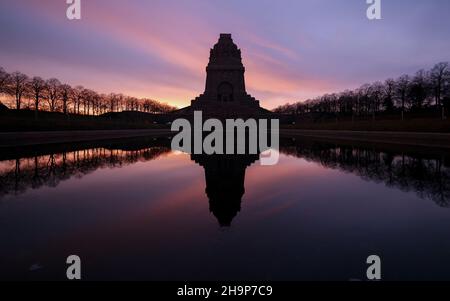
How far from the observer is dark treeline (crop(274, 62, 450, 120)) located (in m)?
54.8

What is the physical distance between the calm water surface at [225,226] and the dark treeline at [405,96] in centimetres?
4258

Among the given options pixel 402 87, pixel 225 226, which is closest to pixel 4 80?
pixel 225 226

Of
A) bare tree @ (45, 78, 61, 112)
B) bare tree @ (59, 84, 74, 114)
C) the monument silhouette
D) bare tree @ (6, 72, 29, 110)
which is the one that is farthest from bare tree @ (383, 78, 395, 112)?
bare tree @ (6, 72, 29, 110)

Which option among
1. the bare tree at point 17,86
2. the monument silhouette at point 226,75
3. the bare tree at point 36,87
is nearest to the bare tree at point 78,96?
the bare tree at point 36,87

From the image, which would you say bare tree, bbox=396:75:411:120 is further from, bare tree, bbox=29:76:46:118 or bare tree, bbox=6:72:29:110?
bare tree, bbox=6:72:29:110

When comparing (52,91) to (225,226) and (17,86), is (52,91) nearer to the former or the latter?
(17,86)

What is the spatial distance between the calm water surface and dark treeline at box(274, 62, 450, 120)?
42581 millimetres

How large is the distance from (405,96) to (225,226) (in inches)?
2703

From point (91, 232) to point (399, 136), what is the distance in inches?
1194

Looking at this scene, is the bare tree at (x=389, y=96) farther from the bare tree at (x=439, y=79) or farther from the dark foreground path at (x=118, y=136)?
the dark foreground path at (x=118, y=136)

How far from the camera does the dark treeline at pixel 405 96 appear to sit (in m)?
54.8
